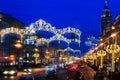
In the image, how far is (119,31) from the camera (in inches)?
3996

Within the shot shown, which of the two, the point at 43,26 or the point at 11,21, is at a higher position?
the point at 11,21

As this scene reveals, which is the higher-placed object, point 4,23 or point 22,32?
point 4,23

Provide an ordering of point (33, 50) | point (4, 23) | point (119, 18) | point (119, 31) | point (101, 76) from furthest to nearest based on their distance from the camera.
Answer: point (33, 50) < point (4, 23) < point (119, 18) < point (119, 31) < point (101, 76)

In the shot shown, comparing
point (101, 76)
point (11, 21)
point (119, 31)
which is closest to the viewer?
point (101, 76)

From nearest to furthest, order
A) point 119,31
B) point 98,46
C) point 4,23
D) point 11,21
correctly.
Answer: point 119,31 → point 98,46 → point 4,23 → point 11,21

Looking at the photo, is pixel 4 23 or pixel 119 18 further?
pixel 4 23

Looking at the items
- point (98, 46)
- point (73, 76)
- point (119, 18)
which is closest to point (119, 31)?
point (119, 18)

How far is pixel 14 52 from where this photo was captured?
148 m

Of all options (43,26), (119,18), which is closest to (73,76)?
(43,26)

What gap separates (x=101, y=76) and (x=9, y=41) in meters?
89.0

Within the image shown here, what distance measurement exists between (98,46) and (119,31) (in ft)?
92.3

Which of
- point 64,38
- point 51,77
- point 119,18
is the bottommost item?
point 51,77

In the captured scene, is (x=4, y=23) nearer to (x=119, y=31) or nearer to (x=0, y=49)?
(x=0, y=49)

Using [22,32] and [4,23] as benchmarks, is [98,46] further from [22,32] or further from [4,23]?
[22,32]
